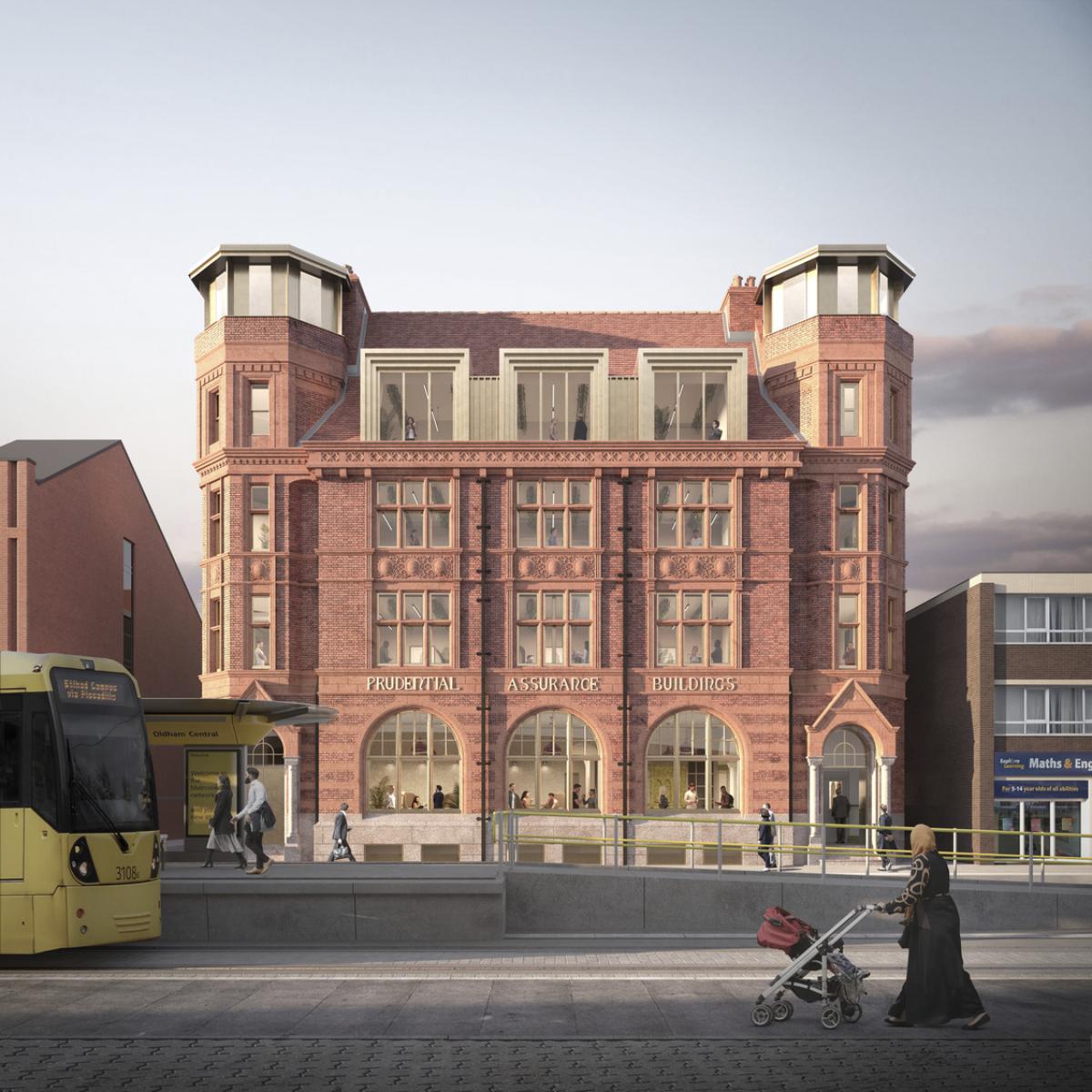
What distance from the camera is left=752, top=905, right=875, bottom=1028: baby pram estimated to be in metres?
14.1

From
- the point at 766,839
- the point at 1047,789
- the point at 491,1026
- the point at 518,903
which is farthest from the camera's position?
the point at 1047,789

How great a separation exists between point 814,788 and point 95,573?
2523cm

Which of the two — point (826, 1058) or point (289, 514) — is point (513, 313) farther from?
point (826, 1058)

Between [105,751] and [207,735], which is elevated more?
[105,751]

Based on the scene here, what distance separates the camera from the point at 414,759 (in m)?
42.2

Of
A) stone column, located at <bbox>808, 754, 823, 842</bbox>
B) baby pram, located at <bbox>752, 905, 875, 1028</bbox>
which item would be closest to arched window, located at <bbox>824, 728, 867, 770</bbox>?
stone column, located at <bbox>808, 754, 823, 842</bbox>

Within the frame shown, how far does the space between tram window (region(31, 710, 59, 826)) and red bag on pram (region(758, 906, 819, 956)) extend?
28.7 feet

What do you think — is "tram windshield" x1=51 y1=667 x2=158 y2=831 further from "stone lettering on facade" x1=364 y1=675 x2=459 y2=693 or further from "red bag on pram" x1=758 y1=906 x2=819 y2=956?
"stone lettering on facade" x1=364 y1=675 x2=459 y2=693

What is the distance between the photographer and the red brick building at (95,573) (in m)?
42.7

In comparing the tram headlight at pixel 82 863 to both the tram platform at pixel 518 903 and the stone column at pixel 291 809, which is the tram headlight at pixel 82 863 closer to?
the tram platform at pixel 518 903

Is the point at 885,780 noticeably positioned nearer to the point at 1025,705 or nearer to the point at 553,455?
the point at 1025,705

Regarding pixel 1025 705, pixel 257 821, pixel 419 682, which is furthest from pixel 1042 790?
pixel 257 821

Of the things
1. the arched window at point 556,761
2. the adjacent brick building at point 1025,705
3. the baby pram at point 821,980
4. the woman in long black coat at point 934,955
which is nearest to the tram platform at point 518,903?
the baby pram at point 821,980

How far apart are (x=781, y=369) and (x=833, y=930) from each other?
32498mm
